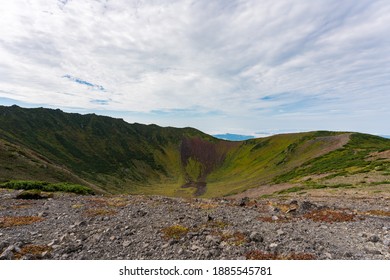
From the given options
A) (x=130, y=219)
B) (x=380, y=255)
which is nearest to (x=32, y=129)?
(x=130, y=219)

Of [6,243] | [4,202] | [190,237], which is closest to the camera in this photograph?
[6,243]

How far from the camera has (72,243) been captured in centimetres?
1212

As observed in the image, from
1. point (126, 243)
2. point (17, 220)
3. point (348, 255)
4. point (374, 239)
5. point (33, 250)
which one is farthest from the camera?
point (17, 220)

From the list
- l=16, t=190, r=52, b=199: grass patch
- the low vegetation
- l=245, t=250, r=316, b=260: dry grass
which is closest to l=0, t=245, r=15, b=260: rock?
l=245, t=250, r=316, b=260: dry grass

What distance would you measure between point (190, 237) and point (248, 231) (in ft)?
12.1

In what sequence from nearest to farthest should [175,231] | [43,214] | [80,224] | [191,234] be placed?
[191,234] < [175,231] < [80,224] < [43,214]

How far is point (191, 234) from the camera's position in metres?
13.0

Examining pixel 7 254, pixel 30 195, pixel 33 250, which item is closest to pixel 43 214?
pixel 33 250

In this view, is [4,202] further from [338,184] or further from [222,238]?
[338,184]

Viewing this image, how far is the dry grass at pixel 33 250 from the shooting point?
1065 cm

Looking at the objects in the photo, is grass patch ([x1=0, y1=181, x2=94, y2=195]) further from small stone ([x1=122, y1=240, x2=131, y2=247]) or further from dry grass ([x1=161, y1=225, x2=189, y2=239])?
small stone ([x1=122, y1=240, x2=131, y2=247])

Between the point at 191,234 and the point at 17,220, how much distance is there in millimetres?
13133

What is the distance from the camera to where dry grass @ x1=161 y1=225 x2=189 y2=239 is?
12.9 meters

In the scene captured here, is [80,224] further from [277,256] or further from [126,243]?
[277,256]
